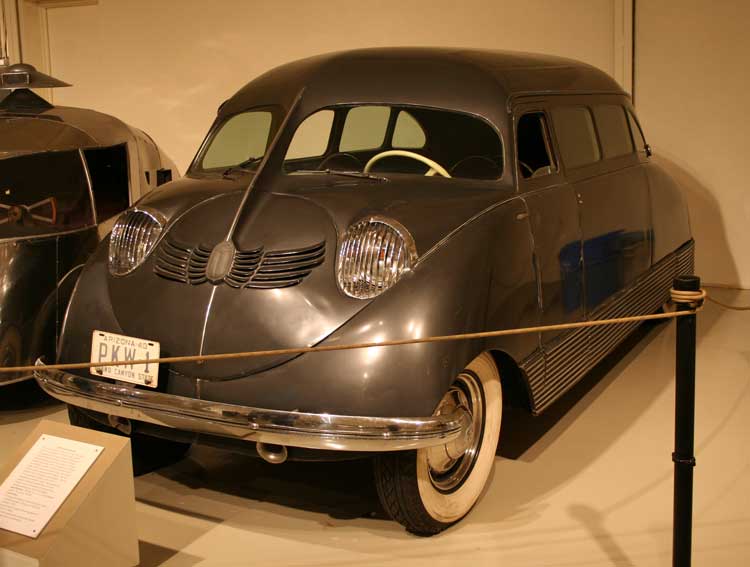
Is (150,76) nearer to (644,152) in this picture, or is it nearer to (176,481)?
(644,152)

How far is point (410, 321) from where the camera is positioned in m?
2.88

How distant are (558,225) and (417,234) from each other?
83 centimetres

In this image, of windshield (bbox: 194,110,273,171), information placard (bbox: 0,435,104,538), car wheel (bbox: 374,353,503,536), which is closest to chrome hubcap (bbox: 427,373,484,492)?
car wheel (bbox: 374,353,503,536)

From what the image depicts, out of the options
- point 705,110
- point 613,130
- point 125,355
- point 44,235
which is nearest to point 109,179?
point 44,235

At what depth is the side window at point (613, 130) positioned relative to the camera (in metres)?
4.60

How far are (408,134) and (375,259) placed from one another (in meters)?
1.79

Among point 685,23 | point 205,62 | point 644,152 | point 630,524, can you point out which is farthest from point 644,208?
point 205,62

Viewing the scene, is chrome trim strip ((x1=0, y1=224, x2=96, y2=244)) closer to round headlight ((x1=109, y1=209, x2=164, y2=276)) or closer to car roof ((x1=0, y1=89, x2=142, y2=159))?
car roof ((x1=0, y1=89, x2=142, y2=159))

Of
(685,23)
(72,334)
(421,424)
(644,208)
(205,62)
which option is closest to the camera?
(421,424)

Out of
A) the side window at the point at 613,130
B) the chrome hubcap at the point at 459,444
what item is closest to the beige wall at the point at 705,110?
the side window at the point at 613,130

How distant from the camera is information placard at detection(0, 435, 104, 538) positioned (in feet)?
8.95

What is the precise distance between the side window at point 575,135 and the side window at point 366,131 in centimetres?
93

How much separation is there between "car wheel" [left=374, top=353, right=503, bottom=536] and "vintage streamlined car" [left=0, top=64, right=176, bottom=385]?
1964 millimetres

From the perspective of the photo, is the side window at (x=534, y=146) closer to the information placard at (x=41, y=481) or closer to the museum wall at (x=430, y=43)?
the information placard at (x=41, y=481)
